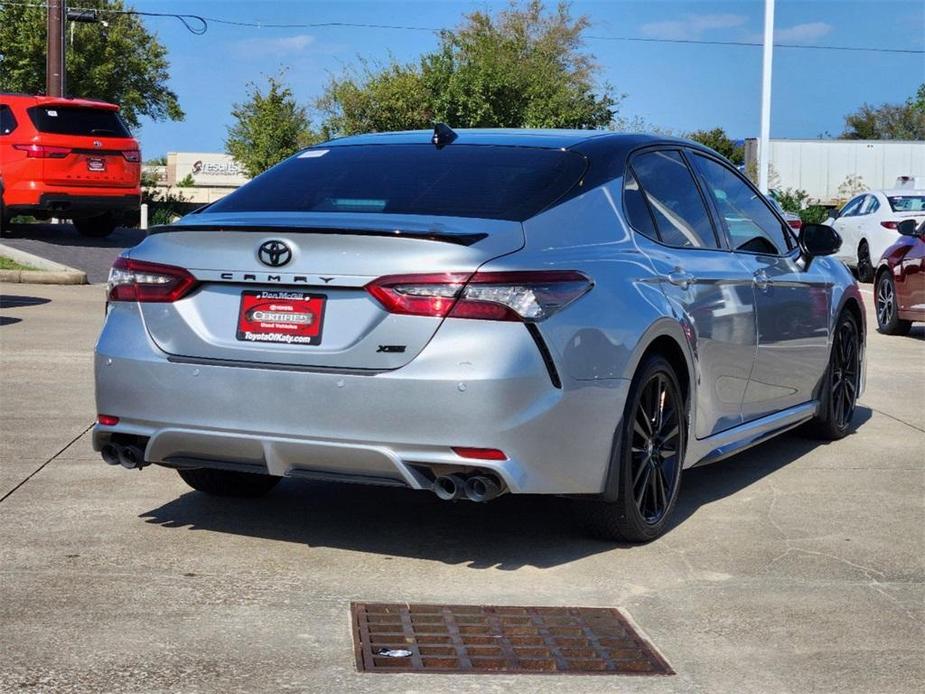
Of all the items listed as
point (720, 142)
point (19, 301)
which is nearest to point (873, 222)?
point (19, 301)

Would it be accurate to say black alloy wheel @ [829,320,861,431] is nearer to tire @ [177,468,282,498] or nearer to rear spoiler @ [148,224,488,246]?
tire @ [177,468,282,498]

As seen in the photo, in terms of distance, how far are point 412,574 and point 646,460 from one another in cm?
106

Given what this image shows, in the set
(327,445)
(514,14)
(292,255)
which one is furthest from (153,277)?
(514,14)

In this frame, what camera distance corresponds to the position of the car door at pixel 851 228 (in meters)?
24.4

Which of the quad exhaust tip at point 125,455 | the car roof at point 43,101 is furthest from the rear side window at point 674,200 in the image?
the car roof at point 43,101

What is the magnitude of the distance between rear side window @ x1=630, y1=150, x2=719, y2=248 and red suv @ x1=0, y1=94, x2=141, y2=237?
50.0 ft

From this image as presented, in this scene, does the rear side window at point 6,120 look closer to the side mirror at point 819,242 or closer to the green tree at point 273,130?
the side mirror at point 819,242

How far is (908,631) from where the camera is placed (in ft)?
15.6

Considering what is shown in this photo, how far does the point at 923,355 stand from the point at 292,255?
9.39 m

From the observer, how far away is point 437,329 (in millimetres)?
4938

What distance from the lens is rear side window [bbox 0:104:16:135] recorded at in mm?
20672

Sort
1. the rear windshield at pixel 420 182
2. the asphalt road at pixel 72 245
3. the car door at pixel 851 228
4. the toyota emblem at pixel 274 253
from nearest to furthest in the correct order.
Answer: the toyota emblem at pixel 274 253 → the rear windshield at pixel 420 182 → the asphalt road at pixel 72 245 → the car door at pixel 851 228

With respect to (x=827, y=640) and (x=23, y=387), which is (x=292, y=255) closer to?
(x=827, y=640)

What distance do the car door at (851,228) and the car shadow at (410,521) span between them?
1814 centimetres
